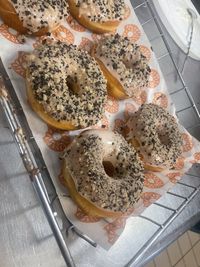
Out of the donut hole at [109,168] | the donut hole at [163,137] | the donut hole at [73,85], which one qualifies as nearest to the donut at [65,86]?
the donut hole at [73,85]

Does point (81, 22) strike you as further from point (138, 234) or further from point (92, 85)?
point (138, 234)

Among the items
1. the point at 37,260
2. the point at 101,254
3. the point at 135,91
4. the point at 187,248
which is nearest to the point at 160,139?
the point at 135,91

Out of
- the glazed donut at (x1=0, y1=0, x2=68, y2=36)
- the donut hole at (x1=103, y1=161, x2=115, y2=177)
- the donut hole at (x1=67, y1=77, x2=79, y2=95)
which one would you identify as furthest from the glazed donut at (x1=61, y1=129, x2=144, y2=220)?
the glazed donut at (x1=0, y1=0, x2=68, y2=36)

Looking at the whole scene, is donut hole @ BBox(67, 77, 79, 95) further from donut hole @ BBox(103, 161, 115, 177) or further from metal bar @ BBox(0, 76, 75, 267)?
metal bar @ BBox(0, 76, 75, 267)

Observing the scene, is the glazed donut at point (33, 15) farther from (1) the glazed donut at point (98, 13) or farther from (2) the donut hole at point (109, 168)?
(2) the donut hole at point (109, 168)

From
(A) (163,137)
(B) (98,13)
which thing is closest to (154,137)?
(A) (163,137)

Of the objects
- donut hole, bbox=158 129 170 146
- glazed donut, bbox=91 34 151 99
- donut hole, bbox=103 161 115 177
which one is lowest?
donut hole, bbox=158 129 170 146
